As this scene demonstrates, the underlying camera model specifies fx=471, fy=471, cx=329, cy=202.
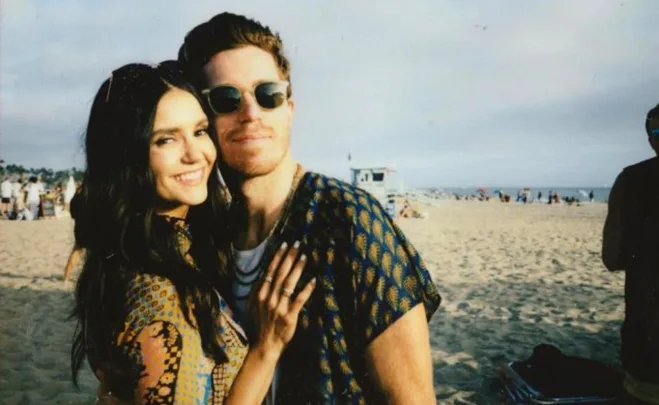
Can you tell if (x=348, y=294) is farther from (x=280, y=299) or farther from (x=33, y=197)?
(x=33, y=197)

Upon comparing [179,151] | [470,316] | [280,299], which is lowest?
[470,316]

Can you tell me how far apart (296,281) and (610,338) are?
6.55 m

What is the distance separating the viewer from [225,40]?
2.23m

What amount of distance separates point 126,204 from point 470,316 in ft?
22.2

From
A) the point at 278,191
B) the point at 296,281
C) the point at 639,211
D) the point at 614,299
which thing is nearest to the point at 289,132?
the point at 278,191

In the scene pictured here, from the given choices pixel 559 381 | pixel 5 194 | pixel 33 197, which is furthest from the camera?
pixel 5 194

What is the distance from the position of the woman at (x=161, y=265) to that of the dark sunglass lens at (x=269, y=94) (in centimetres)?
43

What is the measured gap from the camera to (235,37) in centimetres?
223

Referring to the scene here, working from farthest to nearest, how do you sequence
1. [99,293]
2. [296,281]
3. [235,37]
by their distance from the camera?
[235,37], [99,293], [296,281]

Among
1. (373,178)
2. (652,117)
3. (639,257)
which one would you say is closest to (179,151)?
(639,257)

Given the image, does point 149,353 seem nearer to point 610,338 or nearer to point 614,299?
point 610,338

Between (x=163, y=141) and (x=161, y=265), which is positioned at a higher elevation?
(x=163, y=141)

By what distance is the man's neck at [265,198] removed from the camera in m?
2.24

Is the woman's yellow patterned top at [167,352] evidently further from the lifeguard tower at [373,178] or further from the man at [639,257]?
the lifeguard tower at [373,178]
